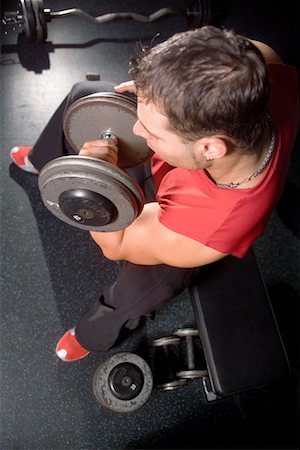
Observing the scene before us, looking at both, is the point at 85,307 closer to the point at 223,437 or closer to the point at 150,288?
the point at 150,288

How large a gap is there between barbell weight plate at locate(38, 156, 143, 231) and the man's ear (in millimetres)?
131

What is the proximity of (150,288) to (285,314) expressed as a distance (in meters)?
0.63

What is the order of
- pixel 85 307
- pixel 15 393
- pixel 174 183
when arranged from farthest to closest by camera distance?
pixel 85 307
pixel 15 393
pixel 174 183

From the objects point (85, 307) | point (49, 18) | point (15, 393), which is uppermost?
point (49, 18)

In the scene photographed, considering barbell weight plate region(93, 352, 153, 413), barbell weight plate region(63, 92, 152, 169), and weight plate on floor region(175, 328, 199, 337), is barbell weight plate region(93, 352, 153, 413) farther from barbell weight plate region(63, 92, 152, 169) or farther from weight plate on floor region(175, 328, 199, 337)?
barbell weight plate region(63, 92, 152, 169)

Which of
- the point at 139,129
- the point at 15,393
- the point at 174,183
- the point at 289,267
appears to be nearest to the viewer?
the point at 139,129

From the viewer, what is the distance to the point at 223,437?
1.54 metres

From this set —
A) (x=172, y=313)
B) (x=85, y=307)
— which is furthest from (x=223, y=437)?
(x=85, y=307)

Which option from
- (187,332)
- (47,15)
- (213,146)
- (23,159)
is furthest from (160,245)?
(23,159)

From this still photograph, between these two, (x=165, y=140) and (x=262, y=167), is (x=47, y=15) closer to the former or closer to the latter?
(x=165, y=140)

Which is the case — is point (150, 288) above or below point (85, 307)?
above

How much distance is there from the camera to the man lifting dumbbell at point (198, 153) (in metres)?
0.73

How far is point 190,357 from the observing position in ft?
4.99

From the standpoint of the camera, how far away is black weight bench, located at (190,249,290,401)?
1.26 m
